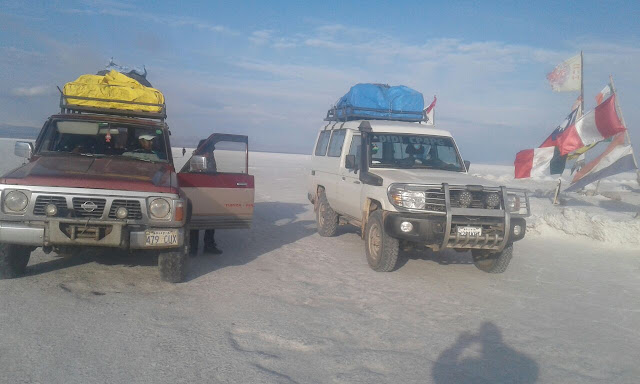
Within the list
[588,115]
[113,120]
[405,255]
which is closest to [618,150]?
[588,115]

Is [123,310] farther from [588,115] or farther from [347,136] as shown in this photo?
[588,115]

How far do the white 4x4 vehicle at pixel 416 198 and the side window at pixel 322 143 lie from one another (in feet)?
2.65

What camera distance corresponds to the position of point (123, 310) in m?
4.77

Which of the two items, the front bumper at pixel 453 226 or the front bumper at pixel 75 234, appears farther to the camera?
the front bumper at pixel 453 226

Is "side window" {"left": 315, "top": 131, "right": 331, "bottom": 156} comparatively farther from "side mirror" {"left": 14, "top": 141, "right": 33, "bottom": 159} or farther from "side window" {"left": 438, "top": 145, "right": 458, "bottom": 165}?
"side mirror" {"left": 14, "top": 141, "right": 33, "bottom": 159}

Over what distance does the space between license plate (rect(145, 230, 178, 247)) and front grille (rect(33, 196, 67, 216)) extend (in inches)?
35.2

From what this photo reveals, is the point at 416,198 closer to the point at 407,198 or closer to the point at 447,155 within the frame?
the point at 407,198

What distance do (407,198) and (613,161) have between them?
950 cm

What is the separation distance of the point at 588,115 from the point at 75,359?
14.1m

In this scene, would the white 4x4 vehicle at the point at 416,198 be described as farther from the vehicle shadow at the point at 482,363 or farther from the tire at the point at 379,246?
the vehicle shadow at the point at 482,363

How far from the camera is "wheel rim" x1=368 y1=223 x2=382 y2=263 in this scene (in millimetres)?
6873

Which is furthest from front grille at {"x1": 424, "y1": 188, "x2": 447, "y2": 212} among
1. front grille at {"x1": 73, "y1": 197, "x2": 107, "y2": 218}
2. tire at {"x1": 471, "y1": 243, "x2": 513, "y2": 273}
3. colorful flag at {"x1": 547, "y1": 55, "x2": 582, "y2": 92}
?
colorful flag at {"x1": 547, "y1": 55, "x2": 582, "y2": 92}

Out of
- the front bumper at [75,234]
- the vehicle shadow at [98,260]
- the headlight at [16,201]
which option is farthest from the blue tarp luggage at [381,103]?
the headlight at [16,201]

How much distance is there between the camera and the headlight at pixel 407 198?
6406 millimetres
